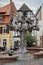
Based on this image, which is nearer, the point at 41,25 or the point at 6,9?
the point at 41,25

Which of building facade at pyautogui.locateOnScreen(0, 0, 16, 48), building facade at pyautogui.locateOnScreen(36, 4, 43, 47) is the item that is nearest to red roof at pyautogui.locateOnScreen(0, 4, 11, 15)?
building facade at pyautogui.locateOnScreen(0, 0, 16, 48)

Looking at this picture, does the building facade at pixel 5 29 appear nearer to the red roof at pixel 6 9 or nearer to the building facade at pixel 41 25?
the red roof at pixel 6 9

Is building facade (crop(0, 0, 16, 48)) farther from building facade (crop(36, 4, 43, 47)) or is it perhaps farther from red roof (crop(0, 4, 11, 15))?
building facade (crop(36, 4, 43, 47))

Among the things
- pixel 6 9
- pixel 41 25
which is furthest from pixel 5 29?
pixel 41 25

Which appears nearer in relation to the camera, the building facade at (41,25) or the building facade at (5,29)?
the building facade at (41,25)

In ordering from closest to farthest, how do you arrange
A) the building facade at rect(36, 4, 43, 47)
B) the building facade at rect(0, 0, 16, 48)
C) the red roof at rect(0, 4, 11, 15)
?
the building facade at rect(36, 4, 43, 47), the building facade at rect(0, 0, 16, 48), the red roof at rect(0, 4, 11, 15)

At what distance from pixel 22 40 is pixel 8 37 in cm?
1942

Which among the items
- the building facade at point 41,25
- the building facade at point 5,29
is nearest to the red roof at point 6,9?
the building facade at point 5,29

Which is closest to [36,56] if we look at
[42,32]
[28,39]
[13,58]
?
[13,58]

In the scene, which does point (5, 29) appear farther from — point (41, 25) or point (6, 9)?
point (41, 25)

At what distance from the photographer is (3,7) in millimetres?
48219

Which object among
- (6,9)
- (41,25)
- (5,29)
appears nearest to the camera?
(41,25)

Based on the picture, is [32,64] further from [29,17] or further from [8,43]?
[8,43]

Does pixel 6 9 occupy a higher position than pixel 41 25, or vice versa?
pixel 6 9
